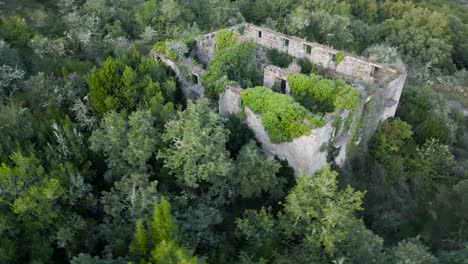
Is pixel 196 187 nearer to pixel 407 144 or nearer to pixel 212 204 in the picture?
pixel 212 204

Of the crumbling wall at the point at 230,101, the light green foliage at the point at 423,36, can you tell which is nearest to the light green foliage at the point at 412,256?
the crumbling wall at the point at 230,101

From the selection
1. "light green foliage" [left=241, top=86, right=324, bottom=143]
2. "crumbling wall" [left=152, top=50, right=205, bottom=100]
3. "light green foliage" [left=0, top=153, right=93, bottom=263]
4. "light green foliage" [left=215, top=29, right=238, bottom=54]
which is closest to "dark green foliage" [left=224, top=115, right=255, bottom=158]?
"light green foliage" [left=241, top=86, right=324, bottom=143]

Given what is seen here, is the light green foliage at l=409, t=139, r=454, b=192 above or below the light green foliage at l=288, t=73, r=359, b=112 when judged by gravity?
below

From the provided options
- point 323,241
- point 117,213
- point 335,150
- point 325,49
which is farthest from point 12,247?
point 325,49

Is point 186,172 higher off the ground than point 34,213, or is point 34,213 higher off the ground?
point 34,213

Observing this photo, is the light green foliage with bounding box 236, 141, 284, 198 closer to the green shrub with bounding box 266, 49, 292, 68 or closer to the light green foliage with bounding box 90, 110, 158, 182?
the light green foliage with bounding box 90, 110, 158, 182

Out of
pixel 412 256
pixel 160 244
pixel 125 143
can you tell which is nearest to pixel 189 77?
pixel 125 143

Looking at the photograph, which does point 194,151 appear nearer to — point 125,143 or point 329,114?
point 125,143
